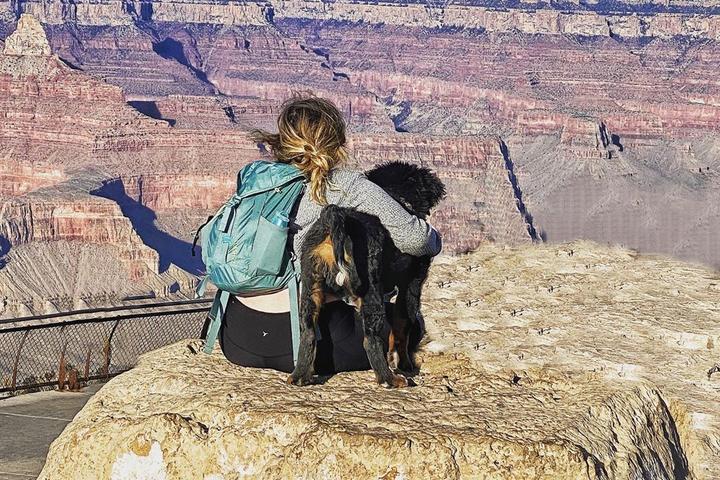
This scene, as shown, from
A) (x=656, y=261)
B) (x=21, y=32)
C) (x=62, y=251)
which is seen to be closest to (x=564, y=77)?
(x=21, y=32)

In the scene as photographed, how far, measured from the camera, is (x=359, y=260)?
19.0ft

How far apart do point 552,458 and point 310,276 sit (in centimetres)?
146

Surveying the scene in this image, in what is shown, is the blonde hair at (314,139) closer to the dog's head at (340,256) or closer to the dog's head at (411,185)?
the dog's head at (340,256)

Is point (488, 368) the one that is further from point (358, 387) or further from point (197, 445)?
point (197, 445)

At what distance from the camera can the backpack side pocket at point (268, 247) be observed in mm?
6000

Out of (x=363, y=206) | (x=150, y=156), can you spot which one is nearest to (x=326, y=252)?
(x=363, y=206)

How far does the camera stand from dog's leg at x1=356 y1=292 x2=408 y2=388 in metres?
5.84

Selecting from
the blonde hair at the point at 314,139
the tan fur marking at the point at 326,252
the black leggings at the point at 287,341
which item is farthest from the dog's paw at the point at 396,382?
the blonde hair at the point at 314,139

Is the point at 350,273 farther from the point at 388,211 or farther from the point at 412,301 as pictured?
the point at 412,301

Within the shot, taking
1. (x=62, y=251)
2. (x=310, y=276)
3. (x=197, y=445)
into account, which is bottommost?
(x=62, y=251)

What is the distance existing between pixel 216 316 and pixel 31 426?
1.63 metres

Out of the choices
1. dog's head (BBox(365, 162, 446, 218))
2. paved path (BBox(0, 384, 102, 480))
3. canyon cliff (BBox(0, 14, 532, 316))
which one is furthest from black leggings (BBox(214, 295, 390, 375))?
canyon cliff (BBox(0, 14, 532, 316))

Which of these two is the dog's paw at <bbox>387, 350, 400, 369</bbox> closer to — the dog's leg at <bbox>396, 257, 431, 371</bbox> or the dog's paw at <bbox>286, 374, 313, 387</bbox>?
the dog's leg at <bbox>396, 257, 431, 371</bbox>

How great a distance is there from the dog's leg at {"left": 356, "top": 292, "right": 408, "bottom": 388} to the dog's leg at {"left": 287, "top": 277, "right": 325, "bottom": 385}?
0.67 feet
